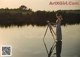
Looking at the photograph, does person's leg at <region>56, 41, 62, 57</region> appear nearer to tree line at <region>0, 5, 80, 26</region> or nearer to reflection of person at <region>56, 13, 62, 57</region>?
reflection of person at <region>56, 13, 62, 57</region>

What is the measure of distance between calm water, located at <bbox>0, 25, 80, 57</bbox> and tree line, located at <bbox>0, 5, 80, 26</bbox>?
3 cm

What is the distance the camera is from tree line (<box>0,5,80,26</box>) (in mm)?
1305

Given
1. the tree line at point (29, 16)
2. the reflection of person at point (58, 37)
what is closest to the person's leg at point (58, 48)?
the reflection of person at point (58, 37)

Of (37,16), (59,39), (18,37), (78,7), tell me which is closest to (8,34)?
(18,37)

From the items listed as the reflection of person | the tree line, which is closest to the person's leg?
the reflection of person

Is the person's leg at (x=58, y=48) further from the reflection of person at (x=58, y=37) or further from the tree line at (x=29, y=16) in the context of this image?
the tree line at (x=29, y=16)

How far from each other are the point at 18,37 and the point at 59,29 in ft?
0.84

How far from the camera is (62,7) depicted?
4.39 feet

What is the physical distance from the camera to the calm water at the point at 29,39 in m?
1.31

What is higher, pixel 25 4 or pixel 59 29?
pixel 25 4

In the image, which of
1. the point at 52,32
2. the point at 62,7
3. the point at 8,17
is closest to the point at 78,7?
the point at 62,7

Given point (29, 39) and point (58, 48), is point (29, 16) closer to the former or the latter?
point (29, 39)

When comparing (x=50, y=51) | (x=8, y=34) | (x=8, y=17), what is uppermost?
(x=8, y=17)

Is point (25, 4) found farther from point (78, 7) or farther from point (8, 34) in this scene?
point (78, 7)
